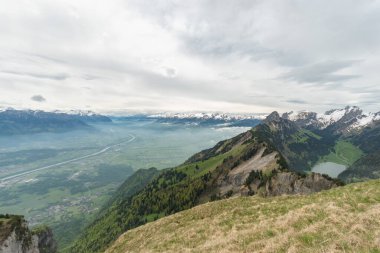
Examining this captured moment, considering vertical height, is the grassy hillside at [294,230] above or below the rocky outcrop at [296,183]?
above

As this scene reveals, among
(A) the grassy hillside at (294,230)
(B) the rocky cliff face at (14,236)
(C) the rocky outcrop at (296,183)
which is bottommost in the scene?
(B) the rocky cliff face at (14,236)

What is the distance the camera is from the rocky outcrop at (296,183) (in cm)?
11882

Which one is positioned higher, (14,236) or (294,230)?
(294,230)

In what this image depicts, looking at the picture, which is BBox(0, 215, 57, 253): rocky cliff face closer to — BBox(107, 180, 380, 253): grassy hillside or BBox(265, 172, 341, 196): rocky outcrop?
BBox(107, 180, 380, 253): grassy hillside

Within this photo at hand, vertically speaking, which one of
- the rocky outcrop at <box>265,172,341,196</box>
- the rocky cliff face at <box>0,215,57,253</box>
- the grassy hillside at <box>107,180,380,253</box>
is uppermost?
the grassy hillside at <box>107,180,380,253</box>

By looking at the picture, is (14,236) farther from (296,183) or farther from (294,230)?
(296,183)

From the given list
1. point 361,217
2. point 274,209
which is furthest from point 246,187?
point 361,217

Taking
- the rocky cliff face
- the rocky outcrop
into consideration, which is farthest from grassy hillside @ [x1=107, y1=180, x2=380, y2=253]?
the rocky outcrop

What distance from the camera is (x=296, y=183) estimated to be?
129 meters

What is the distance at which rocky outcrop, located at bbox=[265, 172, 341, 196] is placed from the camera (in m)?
119

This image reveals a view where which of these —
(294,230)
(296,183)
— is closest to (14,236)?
(294,230)

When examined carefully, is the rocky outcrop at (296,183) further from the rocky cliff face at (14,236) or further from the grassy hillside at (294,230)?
the rocky cliff face at (14,236)

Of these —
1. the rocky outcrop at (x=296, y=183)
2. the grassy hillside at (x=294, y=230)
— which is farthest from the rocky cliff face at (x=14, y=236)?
the rocky outcrop at (x=296, y=183)

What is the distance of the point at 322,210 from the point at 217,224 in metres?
13.5
